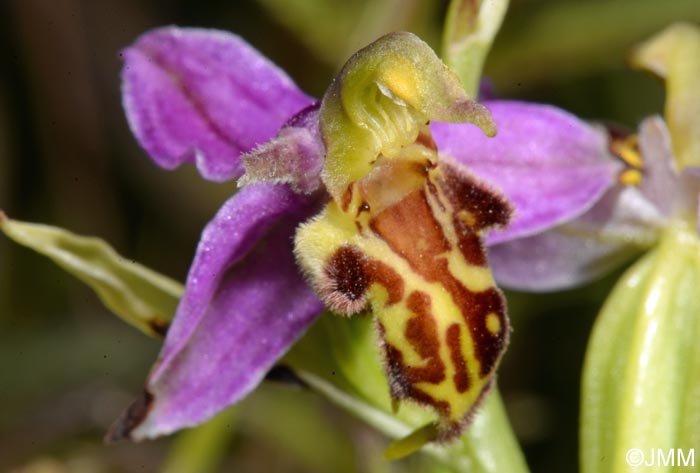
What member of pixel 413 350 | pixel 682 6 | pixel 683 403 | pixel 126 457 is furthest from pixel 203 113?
pixel 682 6

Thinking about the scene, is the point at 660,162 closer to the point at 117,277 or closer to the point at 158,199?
the point at 117,277

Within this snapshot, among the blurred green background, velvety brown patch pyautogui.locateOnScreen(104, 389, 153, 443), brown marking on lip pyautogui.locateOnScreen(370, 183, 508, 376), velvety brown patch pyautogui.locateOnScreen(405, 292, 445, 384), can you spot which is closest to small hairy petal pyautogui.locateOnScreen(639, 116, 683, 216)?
brown marking on lip pyautogui.locateOnScreen(370, 183, 508, 376)

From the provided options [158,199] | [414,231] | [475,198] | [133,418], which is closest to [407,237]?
[414,231]

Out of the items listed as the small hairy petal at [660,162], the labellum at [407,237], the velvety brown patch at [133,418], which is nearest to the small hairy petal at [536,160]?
the small hairy petal at [660,162]

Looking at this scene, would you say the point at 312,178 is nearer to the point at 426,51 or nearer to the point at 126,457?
the point at 426,51

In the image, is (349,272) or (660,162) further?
(660,162)
